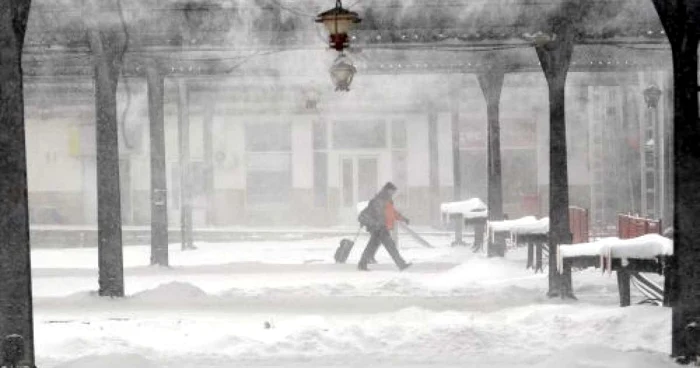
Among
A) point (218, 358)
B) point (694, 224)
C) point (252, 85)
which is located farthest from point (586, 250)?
point (252, 85)

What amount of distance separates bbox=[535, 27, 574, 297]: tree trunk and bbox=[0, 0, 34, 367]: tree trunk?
7.28 meters

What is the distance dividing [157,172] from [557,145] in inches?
313

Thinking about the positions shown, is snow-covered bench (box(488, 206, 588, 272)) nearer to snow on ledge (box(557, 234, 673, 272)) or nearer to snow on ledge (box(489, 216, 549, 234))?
snow on ledge (box(489, 216, 549, 234))

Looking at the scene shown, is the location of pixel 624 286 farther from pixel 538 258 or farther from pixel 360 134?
pixel 360 134

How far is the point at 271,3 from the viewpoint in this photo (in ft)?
42.0

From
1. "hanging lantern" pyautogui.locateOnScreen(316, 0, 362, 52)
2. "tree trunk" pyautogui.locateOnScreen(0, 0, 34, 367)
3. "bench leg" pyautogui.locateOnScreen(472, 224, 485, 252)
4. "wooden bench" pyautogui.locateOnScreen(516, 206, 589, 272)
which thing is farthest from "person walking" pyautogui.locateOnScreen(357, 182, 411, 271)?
"tree trunk" pyautogui.locateOnScreen(0, 0, 34, 367)

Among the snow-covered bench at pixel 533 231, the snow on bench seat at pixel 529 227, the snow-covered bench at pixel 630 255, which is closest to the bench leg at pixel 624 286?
the snow-covered bench at pixel 630 255

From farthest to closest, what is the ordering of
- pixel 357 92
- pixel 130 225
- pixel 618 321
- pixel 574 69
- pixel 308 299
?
pixel 130 225, pixel 357 92, pixel 574 69, pixel 308 299, pixel 618 321

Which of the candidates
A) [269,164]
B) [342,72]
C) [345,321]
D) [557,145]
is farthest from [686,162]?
[269,164]

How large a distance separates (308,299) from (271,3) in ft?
13.8

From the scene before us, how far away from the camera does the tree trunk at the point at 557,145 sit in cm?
1184

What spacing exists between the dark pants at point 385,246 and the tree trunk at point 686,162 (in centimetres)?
903

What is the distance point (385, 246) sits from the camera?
16.2 metres

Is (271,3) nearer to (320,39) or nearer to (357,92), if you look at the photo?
(320,39)
